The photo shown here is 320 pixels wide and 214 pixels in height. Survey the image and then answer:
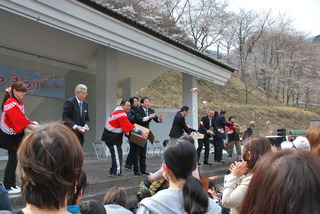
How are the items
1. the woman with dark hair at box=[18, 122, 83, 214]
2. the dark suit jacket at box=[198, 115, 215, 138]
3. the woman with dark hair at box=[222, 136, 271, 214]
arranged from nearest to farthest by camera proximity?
the woman with dark hair at box=[18, 122, 83, 214] < the woman with dark hair at box=[222, 136, 271, 214] < the dark suit jacket at box=[198, 115, 215, 138]

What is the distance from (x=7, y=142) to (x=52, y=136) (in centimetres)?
387

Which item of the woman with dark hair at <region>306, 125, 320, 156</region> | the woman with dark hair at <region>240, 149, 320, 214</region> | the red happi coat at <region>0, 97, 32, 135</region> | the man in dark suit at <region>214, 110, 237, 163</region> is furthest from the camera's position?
the man in dark suit at <region>214, 110, 237, 163</region>

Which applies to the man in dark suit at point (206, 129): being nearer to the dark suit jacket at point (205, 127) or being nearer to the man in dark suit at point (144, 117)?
the dark suit jacket at point (205, 127)

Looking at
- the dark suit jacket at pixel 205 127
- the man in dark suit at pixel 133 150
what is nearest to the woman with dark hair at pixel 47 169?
the man in dark suit at pixel 133 150

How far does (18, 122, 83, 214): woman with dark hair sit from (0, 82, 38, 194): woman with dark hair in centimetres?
360

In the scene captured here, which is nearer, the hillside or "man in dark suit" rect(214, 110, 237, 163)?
"man in dark suit" rect(214, 110, 237, 163)

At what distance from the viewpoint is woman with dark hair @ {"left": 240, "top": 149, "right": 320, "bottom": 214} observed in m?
1.07

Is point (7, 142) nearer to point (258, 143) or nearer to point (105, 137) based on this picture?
point (105, 137)

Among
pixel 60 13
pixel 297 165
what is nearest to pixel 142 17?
pixel 60 13

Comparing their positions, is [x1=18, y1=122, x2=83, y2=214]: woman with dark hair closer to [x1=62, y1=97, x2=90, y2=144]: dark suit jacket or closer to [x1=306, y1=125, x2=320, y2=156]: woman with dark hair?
[x1=306, y1=125, x2=320, y2=156]: woman with dark hair

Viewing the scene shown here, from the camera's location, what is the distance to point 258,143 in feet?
9.62

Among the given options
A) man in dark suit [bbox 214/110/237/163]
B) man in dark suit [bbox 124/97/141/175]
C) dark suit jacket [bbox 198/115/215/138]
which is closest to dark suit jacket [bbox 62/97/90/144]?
man in dark suit [bbox 124/97/141/175]

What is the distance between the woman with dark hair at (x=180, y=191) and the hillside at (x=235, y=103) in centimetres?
2163

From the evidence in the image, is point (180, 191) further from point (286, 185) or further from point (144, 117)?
point (144, 117)
